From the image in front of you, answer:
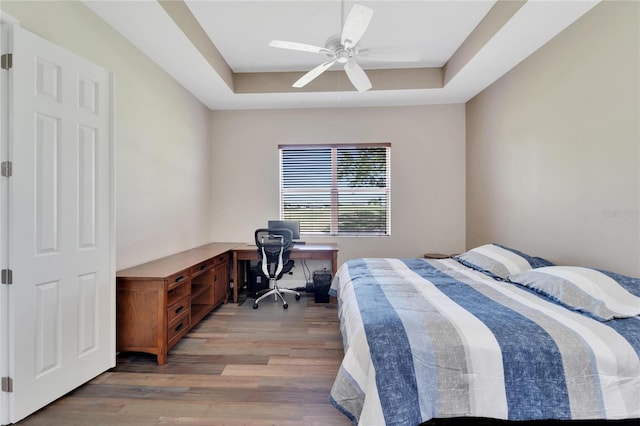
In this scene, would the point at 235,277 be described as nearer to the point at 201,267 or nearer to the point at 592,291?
the point at 201,267

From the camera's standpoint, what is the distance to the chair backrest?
3609 millimetres

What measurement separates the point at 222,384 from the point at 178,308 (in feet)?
2.83

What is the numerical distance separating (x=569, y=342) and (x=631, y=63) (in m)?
1.95

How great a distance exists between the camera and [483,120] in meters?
3.78

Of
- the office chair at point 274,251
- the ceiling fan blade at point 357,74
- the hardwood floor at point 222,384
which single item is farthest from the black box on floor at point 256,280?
the ceiling fan blade at point 357,74

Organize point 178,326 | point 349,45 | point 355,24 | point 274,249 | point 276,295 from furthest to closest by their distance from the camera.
Answer: 1. point 276,295
2. point 274,249
3. point 178,326
4. point 349,45
5. point 355,24

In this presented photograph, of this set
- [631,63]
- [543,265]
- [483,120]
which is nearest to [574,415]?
[543,265]

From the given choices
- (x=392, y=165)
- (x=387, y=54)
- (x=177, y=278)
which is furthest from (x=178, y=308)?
(x=392, y=165)

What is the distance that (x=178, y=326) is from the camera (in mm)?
2580

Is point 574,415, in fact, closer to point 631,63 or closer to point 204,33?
point 631,63

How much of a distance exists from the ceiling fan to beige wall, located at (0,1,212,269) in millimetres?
1438

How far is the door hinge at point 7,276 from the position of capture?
1.59 meters

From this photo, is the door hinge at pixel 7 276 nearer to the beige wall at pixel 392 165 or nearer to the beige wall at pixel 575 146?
the beige wall at pixel 392 165

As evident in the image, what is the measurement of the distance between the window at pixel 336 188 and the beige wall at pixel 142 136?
1399 mm
